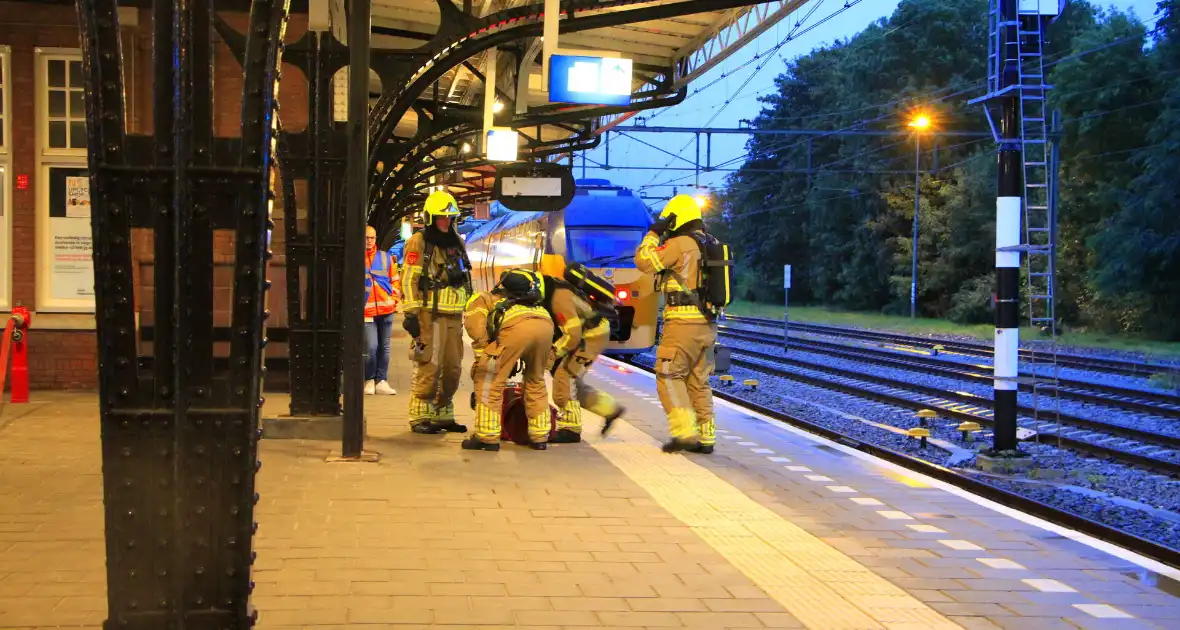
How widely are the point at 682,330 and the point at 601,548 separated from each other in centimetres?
345

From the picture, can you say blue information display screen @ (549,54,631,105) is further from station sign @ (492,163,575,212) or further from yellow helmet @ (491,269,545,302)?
station sign @ (492,163,575,212)

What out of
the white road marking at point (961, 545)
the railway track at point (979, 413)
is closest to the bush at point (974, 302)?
the railway track at point (979, 413)

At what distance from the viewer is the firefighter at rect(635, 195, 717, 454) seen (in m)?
9.17

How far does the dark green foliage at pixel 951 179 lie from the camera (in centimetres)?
3381

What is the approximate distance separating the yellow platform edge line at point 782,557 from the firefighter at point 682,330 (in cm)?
57

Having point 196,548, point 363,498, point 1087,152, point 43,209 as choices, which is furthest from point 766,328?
point 196,548

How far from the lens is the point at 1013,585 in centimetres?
558

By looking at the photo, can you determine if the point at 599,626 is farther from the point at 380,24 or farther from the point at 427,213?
the point at 380,24

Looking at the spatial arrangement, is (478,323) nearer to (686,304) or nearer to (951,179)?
(686,304)

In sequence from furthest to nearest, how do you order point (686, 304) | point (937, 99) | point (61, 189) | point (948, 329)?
1. point (937, 99)
2. point (948, 329)
3. point (61, 189)
4. point (686, 304)

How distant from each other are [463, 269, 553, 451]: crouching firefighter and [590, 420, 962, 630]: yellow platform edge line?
3.27ft

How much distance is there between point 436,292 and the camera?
388 inches

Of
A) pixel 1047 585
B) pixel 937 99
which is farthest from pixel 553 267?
pixel 937 99

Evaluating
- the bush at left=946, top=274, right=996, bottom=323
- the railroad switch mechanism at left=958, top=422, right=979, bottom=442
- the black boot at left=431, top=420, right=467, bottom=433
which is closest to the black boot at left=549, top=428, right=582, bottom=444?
the black boot at left=431, top=420, right=467, bottom=433
